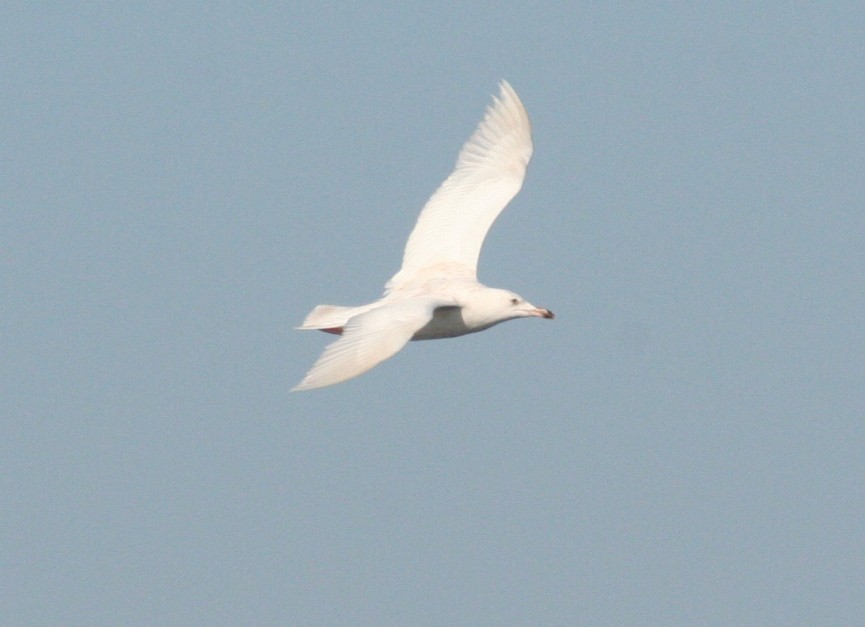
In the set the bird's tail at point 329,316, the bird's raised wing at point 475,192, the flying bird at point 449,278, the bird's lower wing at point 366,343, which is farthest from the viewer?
the bird's raised wing at point 475,192

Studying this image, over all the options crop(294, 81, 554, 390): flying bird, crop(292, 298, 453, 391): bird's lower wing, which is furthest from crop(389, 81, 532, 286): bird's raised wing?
crop(292, 298, 453, 391): bird's lower wing

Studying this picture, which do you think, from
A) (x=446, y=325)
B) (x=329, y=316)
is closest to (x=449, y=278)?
(x=446, y=325)

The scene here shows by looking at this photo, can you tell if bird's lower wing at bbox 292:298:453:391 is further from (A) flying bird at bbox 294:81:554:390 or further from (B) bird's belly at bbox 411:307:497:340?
(B) bird's belly at bbox 411:307:497:340

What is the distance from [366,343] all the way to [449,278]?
4.88 metres

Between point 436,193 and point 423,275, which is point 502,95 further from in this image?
point 423,275

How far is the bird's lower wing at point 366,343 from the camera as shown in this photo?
19.4 m

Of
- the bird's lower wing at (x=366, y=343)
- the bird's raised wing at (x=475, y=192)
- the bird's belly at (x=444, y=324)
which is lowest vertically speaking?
the bird's lower wing at (x=366, y=343)

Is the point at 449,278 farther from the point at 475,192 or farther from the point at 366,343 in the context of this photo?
the point at 366,343

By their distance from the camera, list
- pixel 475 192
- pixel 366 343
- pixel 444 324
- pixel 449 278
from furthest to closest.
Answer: pixel 475 192, pixel 449 278, pixel 444 324, pixel 366 343

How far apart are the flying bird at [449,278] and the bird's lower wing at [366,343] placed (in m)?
0.01

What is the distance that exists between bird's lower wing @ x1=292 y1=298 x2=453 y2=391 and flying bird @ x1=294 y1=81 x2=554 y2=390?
0.01 m

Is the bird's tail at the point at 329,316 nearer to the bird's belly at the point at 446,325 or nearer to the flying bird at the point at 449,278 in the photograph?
the flying bird at the point at 449,278

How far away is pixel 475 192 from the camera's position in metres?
26.8

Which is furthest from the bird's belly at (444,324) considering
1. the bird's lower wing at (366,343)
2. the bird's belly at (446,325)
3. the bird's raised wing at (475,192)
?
the bird's raised wing at (475,192)
